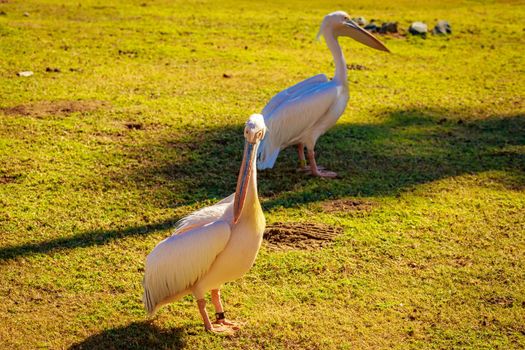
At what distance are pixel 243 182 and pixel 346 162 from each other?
123 inches

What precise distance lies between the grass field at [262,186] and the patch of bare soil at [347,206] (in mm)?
26

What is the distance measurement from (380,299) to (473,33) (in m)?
9.07

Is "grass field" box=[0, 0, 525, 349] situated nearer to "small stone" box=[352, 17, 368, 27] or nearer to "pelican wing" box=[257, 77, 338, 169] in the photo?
"pelican wing" box=[257, 77, 338, 169]

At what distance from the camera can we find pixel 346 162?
22.7 feet

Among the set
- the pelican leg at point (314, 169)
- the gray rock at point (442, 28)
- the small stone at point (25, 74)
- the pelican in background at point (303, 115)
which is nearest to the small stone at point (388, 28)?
the gray rock at point (442, 28)

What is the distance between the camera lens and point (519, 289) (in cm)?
471

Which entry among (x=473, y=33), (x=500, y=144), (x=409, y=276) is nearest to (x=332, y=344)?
(x=409, y=276)

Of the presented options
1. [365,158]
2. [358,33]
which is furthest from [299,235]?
[358,33]

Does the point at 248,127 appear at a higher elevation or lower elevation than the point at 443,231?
higher

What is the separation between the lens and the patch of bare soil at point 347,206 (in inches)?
232

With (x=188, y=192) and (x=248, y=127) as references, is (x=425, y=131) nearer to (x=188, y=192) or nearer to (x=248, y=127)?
(x=188, y=192)

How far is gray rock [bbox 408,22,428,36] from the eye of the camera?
12.2 metres

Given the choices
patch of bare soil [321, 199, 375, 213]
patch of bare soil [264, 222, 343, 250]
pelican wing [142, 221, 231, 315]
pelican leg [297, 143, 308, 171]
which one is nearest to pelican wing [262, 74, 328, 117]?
pelican leg [297, 143, 308, 171]

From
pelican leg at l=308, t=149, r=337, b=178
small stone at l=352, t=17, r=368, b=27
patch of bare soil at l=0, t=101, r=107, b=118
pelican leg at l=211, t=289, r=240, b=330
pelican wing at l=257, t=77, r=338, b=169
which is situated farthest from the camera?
small stone at l=352, t=17, r=368, b=27
